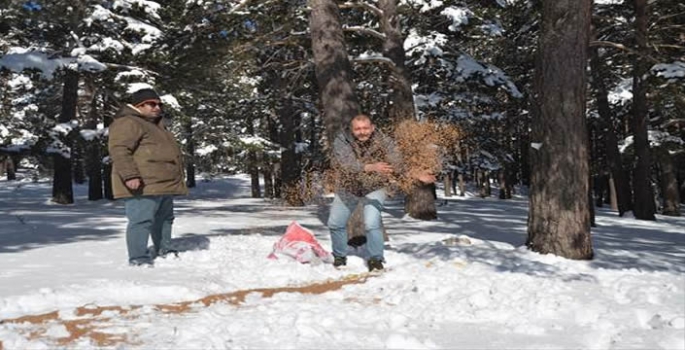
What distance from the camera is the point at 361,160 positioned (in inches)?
236

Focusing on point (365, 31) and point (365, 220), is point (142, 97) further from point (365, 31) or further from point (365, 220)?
point (365, 31)

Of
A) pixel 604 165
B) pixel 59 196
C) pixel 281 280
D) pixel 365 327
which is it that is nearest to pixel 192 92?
pixel 59 196

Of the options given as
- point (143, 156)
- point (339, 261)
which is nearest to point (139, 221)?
point (143, 156)

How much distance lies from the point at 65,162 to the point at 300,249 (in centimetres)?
1553

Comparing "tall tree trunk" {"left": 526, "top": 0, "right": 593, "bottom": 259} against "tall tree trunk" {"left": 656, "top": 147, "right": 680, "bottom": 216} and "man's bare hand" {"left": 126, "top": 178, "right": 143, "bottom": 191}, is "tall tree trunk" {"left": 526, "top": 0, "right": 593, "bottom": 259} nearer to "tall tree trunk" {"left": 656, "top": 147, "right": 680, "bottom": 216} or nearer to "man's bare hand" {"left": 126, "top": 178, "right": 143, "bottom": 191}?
"man's bare hand" {"left": 126, "top": 178, "right": 143, "bottom": 191}

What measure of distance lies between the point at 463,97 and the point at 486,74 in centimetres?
333

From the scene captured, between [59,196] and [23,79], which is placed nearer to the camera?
[59,196]

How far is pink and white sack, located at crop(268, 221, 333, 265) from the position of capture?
624 cm

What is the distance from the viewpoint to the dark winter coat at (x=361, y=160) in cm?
603

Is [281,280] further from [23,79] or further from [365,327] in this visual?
[23,79]

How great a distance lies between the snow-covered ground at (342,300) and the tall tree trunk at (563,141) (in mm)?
285

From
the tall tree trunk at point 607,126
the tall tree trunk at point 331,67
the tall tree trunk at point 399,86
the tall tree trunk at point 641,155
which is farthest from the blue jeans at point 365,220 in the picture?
the tall tree trunk at point 641,155

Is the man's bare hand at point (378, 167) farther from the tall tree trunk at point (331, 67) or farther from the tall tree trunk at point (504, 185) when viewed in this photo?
the tall tree trunk at point (504, 185)

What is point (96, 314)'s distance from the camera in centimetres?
400
